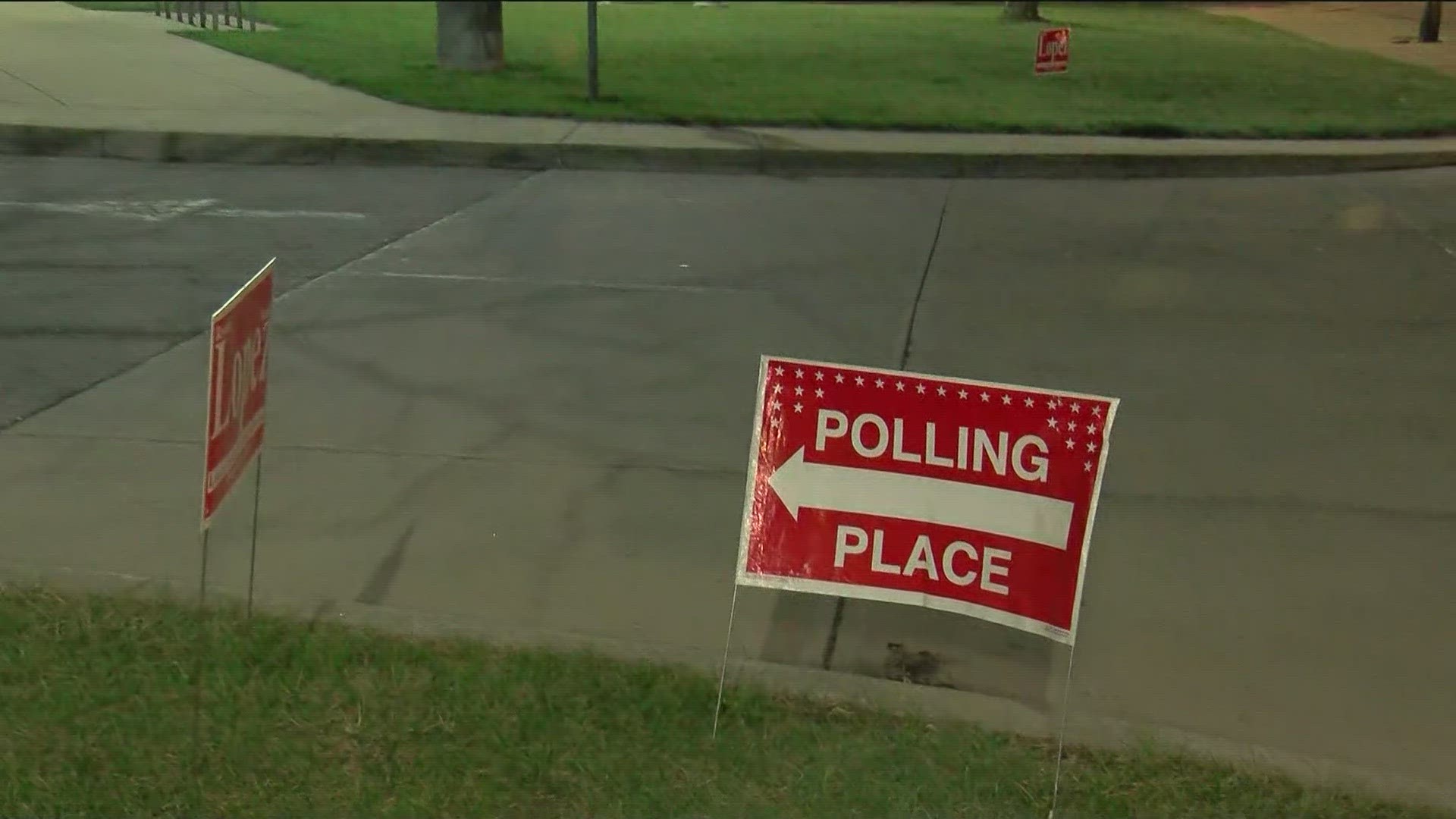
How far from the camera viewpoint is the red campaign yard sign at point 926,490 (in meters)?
3.84

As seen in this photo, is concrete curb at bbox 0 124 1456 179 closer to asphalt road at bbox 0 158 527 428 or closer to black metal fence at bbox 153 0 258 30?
asphalt road at bbox 0 158 527 428

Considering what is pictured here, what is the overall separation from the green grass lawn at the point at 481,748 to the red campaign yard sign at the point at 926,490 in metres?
0.34

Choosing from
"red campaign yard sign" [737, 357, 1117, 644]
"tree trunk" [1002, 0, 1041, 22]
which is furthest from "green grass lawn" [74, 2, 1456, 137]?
"red campaign yard sign" [737, 357, 1117, 644]

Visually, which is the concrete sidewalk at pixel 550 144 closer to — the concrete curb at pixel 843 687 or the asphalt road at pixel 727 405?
the asphalt road at pixel 727 405

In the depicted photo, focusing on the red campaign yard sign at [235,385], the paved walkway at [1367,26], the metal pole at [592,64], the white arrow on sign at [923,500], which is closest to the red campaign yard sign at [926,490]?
the white arrow on sign at [923,500]

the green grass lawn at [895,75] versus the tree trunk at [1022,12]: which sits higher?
the tree trunk at [1022,12]

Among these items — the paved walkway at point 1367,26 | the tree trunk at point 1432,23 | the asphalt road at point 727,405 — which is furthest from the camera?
the paved walkway at point 1367,26

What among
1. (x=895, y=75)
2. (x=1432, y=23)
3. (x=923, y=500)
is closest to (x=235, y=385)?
(x=923, y=500)

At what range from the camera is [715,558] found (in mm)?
A: 5207

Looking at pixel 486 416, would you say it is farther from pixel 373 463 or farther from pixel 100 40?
pixel 100 40

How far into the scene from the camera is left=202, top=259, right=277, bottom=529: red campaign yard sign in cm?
382

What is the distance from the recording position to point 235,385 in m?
3.99

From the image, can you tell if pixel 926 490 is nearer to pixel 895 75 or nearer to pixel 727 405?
pixel 727 405

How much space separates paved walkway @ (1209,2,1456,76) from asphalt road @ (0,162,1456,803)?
5.93 meters
